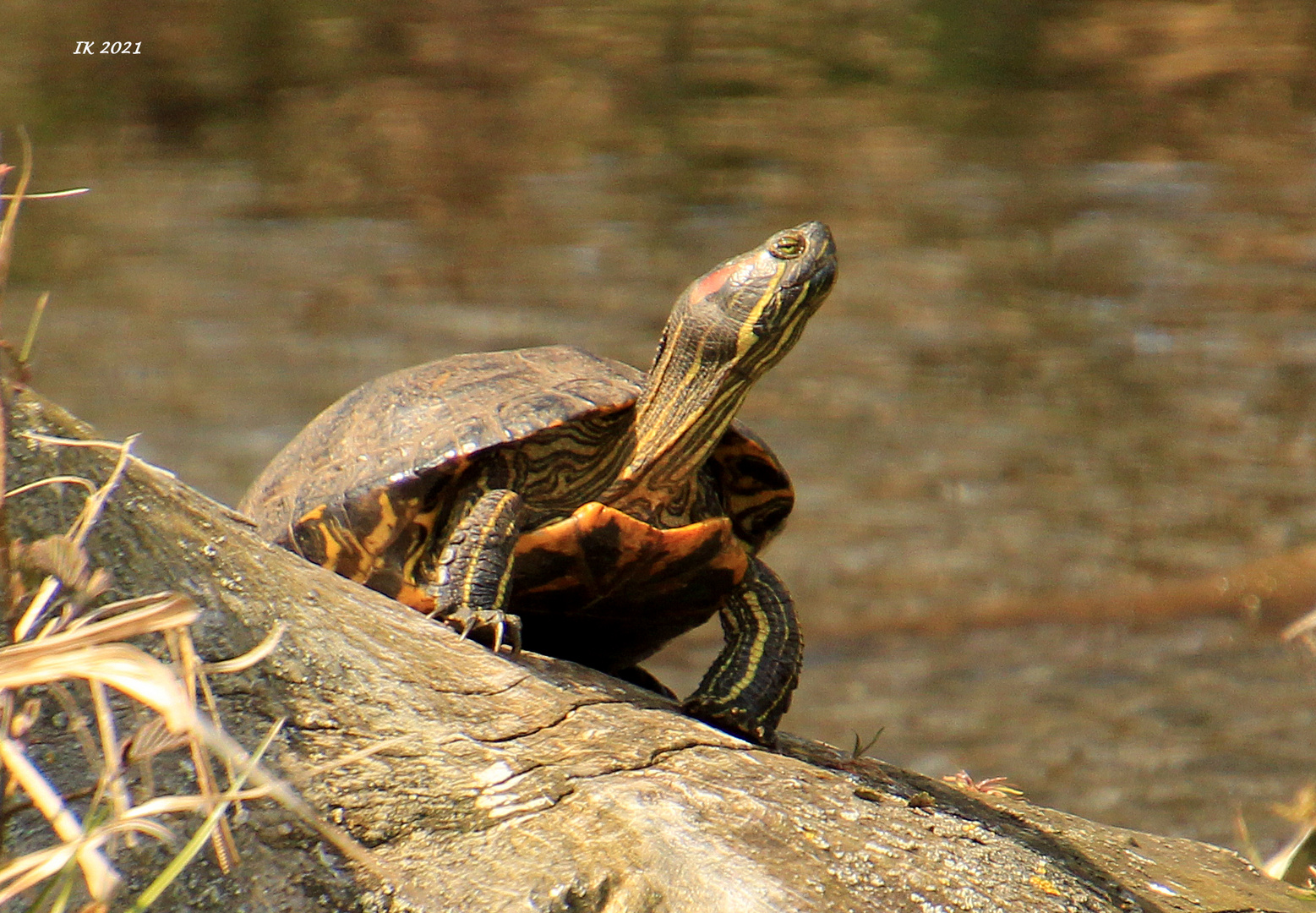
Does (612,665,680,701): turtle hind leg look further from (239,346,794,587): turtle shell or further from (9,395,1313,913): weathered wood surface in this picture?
(9,395,1313,913): weathered wood surface

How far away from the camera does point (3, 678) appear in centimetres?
94

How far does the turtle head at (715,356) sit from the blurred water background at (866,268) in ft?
16.7

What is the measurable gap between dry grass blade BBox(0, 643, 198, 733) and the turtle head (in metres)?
2.05

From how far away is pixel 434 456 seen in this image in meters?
2.71

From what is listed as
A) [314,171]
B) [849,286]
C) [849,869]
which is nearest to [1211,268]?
[849,286]

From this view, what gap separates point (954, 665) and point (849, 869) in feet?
22.4

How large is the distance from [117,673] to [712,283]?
2.27 metres

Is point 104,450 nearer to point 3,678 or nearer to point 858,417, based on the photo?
point 3,678

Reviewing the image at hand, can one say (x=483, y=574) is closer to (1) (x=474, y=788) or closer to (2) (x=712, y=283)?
(1) (x=474, y=788)

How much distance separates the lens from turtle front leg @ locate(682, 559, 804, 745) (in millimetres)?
2510

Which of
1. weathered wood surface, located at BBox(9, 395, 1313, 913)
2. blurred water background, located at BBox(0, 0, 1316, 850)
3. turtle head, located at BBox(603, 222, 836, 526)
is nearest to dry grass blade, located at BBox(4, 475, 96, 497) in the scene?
weathered wood surface, located at BBox(9, 395, 1313, 913)

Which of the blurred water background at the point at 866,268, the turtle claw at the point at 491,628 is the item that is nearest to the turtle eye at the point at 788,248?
the turtle claw at the point at 491,628

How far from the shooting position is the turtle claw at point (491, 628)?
216 centimetres

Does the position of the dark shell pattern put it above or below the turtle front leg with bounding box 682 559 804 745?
above
